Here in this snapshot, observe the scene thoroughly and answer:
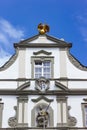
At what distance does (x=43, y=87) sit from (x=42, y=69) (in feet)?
4.65

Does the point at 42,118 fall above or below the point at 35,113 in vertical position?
below

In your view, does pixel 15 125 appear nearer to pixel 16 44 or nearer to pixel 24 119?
pixel 24 119

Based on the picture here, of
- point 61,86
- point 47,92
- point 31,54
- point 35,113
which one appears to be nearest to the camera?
point 35,113

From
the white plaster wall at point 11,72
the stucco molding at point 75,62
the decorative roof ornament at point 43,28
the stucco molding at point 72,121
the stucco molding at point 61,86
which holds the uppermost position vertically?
the decorative roof ornament at point 43,28

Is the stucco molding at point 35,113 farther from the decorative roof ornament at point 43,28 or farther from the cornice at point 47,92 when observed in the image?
the decorative roof ornament at point 43,28

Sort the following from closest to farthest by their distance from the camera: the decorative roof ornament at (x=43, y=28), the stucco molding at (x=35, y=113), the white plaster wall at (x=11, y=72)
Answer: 1. the stucco molding at (x=35, y=113)
2. the white plaster wall at (x=11, y=72)
3. the decorative roof ornament at (x=43, y=28)

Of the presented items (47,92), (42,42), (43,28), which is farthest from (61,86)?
(43,28)

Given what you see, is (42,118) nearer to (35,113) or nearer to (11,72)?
(35,113)

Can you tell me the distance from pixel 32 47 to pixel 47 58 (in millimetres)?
1331

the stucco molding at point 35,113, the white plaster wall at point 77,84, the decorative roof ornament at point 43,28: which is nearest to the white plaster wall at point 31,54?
the white plaster wall at point 77,84

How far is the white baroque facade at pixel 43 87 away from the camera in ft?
78.7

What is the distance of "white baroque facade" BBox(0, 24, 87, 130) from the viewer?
2398cm

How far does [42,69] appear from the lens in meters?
25.8

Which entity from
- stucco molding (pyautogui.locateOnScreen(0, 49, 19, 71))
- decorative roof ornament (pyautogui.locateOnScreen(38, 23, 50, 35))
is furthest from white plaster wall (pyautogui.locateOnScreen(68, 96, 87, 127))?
decorative roof ornament (pyautogui.locateOnScreen(38, 23, 50, 35))
